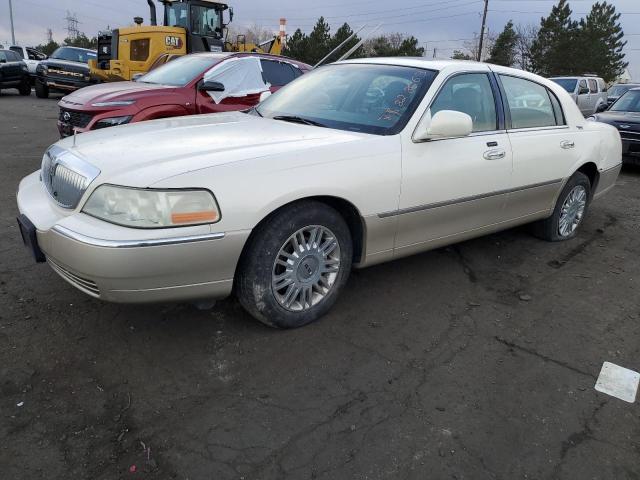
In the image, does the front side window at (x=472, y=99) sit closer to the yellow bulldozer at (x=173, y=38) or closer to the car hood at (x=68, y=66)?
the yellow bulldozer at (x=173, y=38)

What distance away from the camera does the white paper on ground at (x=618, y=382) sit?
2.78 meters

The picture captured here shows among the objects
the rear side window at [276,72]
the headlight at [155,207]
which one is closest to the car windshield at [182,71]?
the rear side window at [276,72]

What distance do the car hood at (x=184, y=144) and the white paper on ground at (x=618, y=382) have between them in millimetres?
1932

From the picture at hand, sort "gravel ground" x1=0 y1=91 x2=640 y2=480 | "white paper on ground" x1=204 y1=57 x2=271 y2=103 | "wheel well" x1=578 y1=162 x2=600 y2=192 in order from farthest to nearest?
"white paper on ground" x1=204 y1=57 x2=271 y2=103 → "wheel well" x1=578 y1=162 x2=600 y2=192 → "gravel ground" x1=0 y1=91 x2=640 y2=480

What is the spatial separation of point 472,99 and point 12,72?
20.0m

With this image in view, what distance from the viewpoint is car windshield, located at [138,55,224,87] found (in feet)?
23.0

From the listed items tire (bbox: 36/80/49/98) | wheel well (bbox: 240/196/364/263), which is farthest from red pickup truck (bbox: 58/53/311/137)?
tire (bbox: 36/80/49/98)

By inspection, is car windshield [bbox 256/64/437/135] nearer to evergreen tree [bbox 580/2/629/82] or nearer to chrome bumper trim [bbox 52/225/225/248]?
chrome bumper trim [bbox 52/225/225/248]

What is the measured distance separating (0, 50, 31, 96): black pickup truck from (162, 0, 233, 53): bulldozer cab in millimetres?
8283

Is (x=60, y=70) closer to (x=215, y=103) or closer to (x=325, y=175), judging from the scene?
(x=215, y=103)

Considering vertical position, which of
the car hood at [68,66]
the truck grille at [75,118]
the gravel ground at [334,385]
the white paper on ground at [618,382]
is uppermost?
the car hood at [68,66]

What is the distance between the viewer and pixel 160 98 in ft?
21.2

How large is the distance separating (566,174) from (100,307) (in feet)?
13.0

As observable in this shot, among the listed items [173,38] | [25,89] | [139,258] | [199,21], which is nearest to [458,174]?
[139,258]
